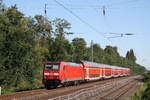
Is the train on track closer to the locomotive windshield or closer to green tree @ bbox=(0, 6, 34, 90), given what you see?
the locomotive windshield

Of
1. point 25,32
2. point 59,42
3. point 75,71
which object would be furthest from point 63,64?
point 59,42

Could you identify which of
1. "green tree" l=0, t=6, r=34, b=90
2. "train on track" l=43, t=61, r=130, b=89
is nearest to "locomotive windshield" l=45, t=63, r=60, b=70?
"train on track" l=43, t=61, r=130, b=89

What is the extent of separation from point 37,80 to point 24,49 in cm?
645

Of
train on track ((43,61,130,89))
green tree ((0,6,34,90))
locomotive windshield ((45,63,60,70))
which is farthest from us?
green tree ((0,6,34,90))

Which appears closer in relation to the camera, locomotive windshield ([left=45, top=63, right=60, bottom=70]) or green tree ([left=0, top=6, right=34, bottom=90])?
locomotive windshield ([left=45, top=63, right=60, bottom=70])

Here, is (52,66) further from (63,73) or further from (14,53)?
(14,53)

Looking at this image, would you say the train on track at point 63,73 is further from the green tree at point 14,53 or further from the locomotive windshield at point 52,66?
the green tree at point 14,53

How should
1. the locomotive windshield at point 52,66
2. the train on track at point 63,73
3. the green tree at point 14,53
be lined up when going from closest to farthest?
1. the train on track at point 63,73
2. the locomotive windshield at point 52,66
3. the green tree at point 14,53

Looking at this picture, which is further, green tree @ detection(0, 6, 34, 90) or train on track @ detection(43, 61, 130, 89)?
green tree @ detection(0, 6, 34, 90)

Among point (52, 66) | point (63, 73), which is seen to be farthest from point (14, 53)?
point (63, 73)

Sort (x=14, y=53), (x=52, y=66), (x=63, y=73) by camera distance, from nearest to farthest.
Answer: (x=52, y=66) → (x=63, y=73) → (x=14, y=53)

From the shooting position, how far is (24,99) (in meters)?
20.8

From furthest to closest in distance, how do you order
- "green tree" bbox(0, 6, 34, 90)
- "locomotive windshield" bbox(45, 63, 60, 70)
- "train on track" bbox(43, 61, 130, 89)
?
"green tree" bbox(0, 6, 34, 90) → "locomotive windshield" bbox(45, 63, 60, 70) → "train on track" bbox(43, 61, 130, 89)

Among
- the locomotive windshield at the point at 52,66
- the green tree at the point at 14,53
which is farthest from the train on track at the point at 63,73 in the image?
the green tree at the point at 14,53
